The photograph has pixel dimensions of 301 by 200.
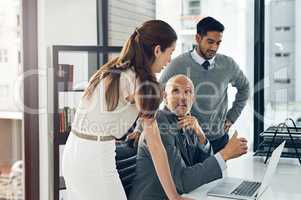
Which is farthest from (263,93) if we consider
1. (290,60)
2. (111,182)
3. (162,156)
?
(111,182)

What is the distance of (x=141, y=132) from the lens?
6.37 ft

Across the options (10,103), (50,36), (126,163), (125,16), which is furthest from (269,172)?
(10,103)

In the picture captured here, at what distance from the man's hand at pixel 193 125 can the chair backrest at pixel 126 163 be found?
0.92ft

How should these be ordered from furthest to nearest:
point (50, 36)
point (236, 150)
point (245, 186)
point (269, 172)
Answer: point (50, 36) < point (236, 150) < point (245, 186) < point (269, 172)

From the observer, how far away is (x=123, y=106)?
6.30 ft

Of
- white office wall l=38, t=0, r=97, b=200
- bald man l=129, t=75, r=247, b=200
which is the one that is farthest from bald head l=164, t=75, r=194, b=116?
white office wall l=38, t=0, r=97, b=200

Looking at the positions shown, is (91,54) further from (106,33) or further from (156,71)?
(156,71)

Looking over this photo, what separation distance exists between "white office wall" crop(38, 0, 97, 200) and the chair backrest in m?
0.62

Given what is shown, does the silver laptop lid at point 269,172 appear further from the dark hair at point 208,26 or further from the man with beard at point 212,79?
the dark hair at point 208,26

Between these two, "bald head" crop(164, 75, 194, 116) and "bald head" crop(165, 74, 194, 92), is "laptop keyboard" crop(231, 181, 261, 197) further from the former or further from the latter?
"bald head" crop(165, 74, 194, 92)

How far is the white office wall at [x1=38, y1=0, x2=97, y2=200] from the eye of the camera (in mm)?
2223

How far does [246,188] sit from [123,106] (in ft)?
2.32

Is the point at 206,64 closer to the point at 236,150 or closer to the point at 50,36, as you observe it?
the point at 236,150

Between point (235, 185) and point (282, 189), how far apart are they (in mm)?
213
